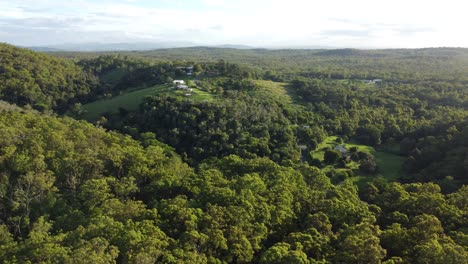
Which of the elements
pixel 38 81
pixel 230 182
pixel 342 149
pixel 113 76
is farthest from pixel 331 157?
pixel 113 76

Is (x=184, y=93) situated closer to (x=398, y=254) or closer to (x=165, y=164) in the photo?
(x=165, y=164)

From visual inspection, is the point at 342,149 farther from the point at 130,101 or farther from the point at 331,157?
the point at 130,101

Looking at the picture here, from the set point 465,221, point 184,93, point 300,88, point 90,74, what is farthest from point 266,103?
point 90,74

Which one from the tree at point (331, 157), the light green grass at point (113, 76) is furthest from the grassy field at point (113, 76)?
the tree at point (331, 157)

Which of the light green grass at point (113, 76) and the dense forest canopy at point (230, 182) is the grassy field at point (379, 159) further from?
the light green grass at point (113, 76)

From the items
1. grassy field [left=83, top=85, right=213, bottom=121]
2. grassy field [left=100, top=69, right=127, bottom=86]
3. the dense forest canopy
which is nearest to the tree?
the dense forest canopy

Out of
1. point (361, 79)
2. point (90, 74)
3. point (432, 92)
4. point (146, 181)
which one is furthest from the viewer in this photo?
point (361, 79)
